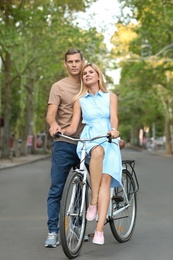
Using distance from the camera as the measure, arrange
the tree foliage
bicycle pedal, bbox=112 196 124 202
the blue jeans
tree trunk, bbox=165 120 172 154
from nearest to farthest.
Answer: the blue jeans
bicycle pedal, bbox=112 196 124 202
the tree foliage
tree trunk, bbox=165 120 172 154

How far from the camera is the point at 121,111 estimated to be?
237 ft

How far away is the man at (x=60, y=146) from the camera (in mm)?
5906

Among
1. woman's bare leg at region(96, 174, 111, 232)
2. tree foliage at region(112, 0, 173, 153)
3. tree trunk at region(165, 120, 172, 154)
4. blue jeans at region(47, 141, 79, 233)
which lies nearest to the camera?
woman's bare leg at region(96, 174, 111, 232)

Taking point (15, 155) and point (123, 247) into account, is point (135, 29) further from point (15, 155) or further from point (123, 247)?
point (123, 247)

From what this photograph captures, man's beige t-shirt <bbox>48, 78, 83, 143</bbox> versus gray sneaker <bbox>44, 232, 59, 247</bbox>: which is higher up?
man's beige t-shirt <bbox>48, 78, 83, 143</bbox>

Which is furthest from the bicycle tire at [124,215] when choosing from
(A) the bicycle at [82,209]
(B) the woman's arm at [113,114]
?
(B) the woman's arm at [113,114]

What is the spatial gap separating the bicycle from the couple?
98mm

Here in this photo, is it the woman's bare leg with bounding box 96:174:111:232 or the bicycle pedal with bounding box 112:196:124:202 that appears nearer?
the woman's bare leg with bounding box 96:174:111:232

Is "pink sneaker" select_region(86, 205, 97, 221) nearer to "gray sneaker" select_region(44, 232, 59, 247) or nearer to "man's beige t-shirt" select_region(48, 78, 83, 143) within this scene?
"gray sneaker" select_region(44, 232, 59, 247)

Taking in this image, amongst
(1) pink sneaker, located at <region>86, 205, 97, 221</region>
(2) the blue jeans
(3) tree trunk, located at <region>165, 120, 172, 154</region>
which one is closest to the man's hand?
(2) the blue jeans

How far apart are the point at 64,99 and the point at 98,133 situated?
0.53 meters

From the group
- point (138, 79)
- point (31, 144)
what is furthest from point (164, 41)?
point (31, 144)

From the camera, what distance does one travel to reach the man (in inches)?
233

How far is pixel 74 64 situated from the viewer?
6004 mm
